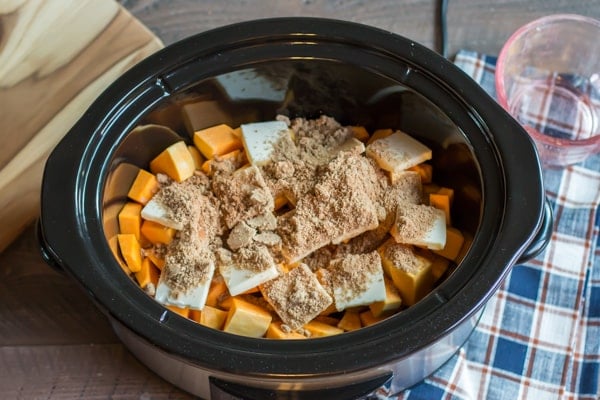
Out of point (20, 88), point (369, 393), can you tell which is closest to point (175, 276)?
point (369, 393)

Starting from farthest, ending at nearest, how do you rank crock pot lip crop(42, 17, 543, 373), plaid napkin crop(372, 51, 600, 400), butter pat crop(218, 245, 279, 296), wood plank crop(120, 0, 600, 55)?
wood plank crop(120, 0, 600, 55)
plaid napkin crop(372, 51, 600, 400)
butter pat crop(218, 245, 279, 296)
crock pot lip crop(42, 17, 543, 373)

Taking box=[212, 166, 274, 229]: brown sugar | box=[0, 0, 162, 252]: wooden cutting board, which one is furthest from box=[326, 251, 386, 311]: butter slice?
box=[0, 0, 162, 252]: wooden cutting board

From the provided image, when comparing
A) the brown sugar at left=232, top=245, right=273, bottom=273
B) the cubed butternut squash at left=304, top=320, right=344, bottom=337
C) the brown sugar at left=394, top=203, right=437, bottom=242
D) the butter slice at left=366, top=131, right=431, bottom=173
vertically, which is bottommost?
the cubed butternut squash at left=304, top=320, right=344, bottom=337

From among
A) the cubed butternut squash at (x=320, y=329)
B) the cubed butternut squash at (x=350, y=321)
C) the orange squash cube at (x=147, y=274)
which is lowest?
the cubed butternut squash at (x=320, y=329)

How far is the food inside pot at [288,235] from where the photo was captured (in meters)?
0.84

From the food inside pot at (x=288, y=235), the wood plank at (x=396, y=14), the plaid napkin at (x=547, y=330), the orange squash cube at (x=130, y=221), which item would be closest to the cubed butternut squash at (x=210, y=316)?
the food inside pot at (x=288, y=235)

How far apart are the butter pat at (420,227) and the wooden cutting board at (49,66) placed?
438 millimetres

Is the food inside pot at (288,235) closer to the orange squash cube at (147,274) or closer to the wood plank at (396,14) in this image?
the orange squash cube at (147,274)

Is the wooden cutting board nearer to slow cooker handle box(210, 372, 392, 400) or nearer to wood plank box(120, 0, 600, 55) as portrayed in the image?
wood plank box(120, 0, 600, 55)

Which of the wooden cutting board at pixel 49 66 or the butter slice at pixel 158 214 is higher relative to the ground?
the wooden cutting board at pixel 49 66

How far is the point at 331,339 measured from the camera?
0.74 metres

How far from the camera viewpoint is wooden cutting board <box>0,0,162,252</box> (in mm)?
1026

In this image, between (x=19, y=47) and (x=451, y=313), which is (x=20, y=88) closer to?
(x=19, y=47)

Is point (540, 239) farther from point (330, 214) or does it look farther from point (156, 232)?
point (156, 232)
